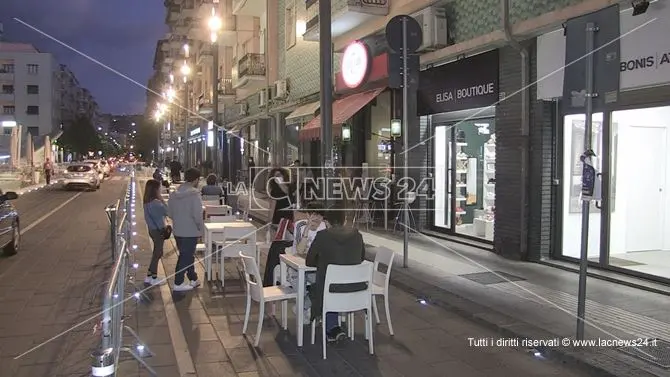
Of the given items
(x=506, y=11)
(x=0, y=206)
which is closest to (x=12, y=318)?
(x=0, y=206)

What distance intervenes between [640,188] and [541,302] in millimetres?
3919

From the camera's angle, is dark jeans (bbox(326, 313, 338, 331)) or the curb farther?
dark jeans (bbox(326, 313, 338, 331))

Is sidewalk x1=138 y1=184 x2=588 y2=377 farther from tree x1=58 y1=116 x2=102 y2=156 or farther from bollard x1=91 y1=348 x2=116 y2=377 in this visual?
tree x1=58 y1=116 x2=102 y2=156

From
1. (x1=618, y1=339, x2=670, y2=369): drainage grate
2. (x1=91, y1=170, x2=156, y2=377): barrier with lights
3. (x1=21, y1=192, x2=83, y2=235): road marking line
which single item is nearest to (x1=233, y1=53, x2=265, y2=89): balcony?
(x1=21, y1=192, x2=83, y2=235): road marking line

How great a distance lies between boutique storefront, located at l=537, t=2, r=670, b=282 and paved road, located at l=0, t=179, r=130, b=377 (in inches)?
288

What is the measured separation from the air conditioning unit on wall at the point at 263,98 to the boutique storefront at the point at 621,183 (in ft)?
62.1

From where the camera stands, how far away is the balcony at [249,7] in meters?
28.6

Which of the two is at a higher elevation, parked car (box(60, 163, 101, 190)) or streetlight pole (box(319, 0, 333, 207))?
streetlight pole (box(319, 0, 333, 207))

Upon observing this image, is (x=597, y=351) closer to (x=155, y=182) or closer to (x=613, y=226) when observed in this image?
(x=613, y=226)

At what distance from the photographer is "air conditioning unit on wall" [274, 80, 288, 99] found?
81.6 ft

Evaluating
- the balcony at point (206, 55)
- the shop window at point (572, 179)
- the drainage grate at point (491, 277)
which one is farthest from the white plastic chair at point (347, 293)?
the balcony at point (206, 55)

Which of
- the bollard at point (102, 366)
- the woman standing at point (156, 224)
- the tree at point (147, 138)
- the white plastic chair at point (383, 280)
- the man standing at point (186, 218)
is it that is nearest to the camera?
the bollard at point (102, 366)

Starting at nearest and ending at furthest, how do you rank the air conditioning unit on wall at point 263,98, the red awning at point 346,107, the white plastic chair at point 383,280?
the white plastic chair at point 383,280 < the red awning at point 346,107 < the air conditioning unit on wall at point 263,98

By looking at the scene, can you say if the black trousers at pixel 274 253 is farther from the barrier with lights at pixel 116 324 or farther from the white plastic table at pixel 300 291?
the barrier with lights at pixel 116 324
